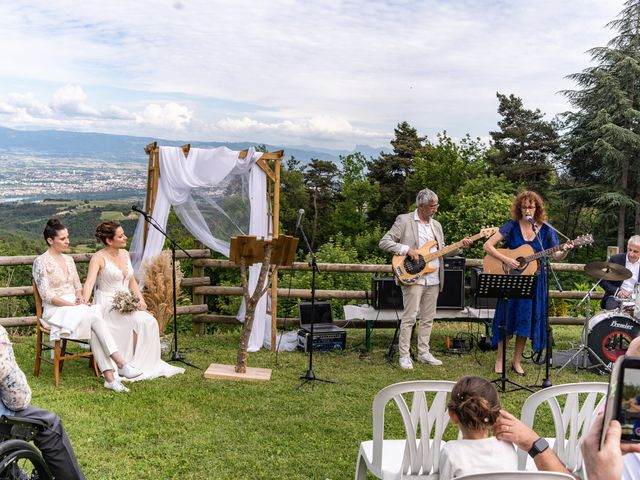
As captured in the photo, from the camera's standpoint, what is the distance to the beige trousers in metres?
6.68

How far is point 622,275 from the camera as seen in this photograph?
21.0ft

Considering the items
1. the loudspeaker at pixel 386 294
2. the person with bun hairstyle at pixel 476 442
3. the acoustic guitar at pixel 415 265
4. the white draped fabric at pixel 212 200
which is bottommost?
the loudspeaker at pixel 386 294

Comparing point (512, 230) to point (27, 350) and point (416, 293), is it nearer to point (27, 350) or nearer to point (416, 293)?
point (416, 293)

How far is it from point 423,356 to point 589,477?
543 centimetres

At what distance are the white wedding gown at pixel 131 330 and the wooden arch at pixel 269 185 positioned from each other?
1298 mm

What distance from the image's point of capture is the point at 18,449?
2949mm

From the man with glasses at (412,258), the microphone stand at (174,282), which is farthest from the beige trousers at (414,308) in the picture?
the microphone stand at (174,282)

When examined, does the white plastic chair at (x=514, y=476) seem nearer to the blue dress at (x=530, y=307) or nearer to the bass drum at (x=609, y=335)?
the blue dress at (x=530, y=307)

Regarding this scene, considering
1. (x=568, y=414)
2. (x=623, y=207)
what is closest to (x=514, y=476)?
(x=568, y=414)

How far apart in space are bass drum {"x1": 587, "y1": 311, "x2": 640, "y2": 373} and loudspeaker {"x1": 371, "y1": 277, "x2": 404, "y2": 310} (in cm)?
204

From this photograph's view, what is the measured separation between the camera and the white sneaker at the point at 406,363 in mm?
6691

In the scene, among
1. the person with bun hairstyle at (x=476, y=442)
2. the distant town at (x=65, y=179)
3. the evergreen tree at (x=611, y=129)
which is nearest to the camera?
the person with bun hairstyle at (x=476, y=442)

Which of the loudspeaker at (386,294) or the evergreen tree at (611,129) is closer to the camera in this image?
the loudspeaker at (386,294)

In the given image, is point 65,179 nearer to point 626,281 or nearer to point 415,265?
point 415,265
